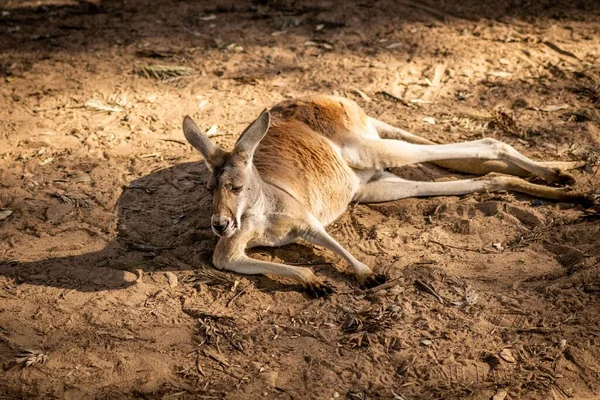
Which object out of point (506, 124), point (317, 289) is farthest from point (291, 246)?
point (506, 124)

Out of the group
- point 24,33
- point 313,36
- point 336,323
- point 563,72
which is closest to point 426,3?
point 313,36

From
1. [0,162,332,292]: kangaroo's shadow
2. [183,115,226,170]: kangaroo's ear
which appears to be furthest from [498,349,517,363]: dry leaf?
[183,115,226,170]: kangaroo's ear

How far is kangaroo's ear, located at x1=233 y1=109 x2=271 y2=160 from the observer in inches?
169

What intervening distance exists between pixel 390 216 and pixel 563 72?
2.82 m

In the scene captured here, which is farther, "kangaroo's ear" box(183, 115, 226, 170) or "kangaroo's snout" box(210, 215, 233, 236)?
"kangaroo's ear" box(183, 115, 226, 170)

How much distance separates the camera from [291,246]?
15.8 feet

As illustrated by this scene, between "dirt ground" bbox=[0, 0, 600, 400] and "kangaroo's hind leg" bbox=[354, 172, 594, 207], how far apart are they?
8 centimetres

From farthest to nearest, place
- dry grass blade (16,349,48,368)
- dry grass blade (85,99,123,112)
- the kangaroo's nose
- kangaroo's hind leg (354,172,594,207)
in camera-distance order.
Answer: dry grass blade (85,99,123,112)
kangaroo's hind leg (354,172,594,207)
the kangaroo's nose
dry grass blade (16,349,48,368)

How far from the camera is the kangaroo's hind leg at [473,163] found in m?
5.23

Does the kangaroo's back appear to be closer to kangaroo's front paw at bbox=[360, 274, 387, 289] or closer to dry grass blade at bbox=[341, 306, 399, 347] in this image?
kangaroo's front paw at bbox=[360, 274, 387, 289]

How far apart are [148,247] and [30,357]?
118cm

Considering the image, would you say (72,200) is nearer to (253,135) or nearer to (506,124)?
(253,135)

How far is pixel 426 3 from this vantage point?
8.13m

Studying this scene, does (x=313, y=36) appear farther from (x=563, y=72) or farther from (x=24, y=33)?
(x=24, y=33)
